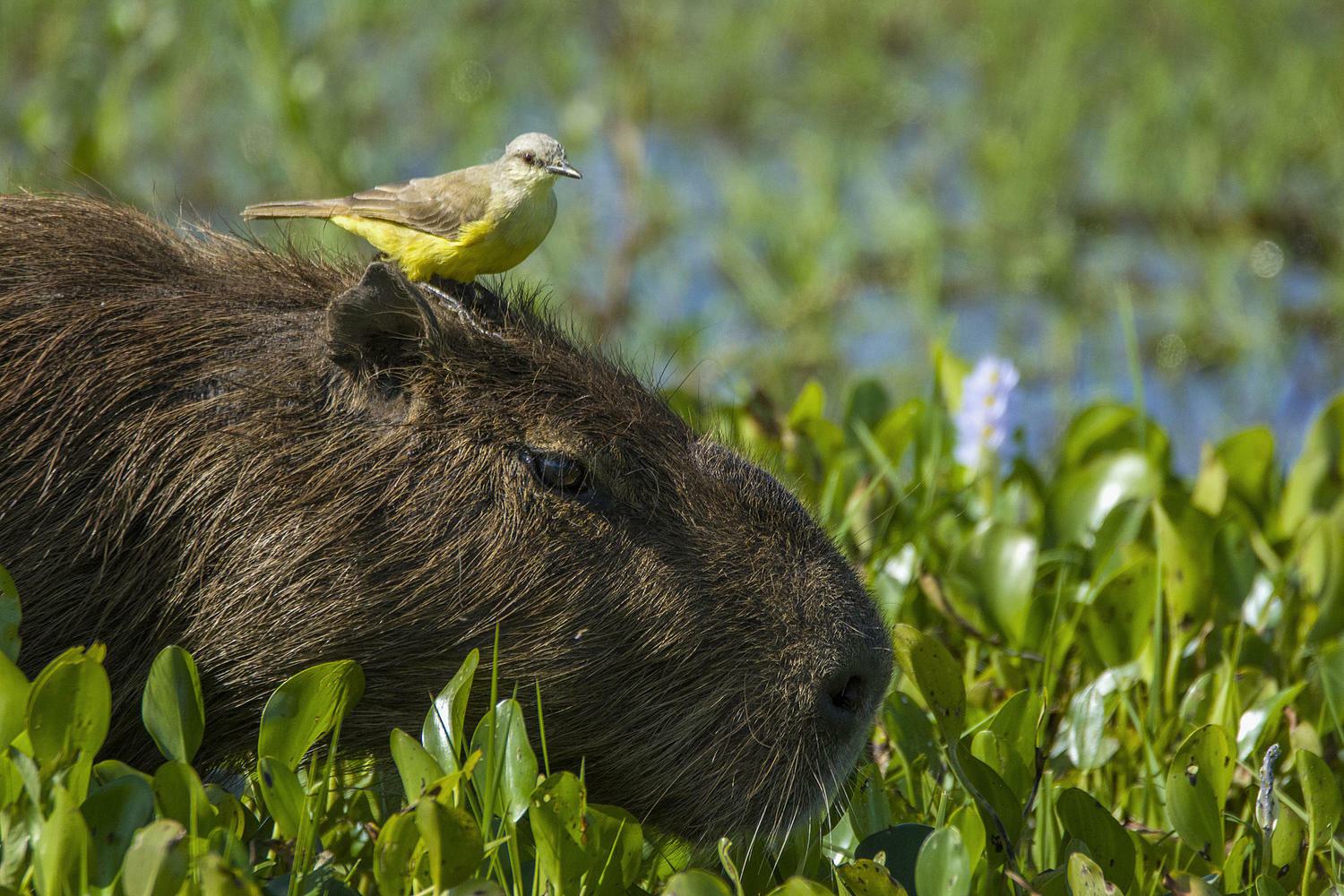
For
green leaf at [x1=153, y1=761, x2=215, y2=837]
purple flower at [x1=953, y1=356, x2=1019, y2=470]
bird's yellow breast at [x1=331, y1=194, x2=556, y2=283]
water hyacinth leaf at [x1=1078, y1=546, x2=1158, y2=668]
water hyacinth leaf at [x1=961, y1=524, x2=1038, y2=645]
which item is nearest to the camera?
green leaf at [x1=153, y1=761, x2=215, y2=837]

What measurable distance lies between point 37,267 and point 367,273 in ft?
1.93

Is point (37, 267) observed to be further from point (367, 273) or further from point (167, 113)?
point (167, 113)

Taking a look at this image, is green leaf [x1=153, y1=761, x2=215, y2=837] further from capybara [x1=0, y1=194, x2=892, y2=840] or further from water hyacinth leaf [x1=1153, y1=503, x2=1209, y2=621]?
water hyacinth leaf [x1=1153, y1=503, x2=1209, y2=621]

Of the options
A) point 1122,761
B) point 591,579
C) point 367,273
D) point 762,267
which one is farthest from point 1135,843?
point 762,267

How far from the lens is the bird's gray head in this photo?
250 cm

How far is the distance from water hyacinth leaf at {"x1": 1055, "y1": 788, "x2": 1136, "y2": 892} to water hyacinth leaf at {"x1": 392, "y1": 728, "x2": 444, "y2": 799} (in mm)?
946

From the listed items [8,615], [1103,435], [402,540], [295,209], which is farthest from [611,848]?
[1103,435]

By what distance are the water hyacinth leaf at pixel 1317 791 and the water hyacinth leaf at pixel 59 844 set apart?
1716 millimetres

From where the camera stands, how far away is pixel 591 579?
2.43 metres

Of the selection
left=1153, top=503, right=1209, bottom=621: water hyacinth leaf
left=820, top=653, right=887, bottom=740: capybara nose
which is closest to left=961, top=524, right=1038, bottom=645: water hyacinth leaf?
left=1153, top=503, right=1209, bottom=621: water hyacinth leaf

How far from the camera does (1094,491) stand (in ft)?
12.3

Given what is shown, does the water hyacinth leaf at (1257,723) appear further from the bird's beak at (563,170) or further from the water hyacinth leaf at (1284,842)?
the bird's beak at (563,170)

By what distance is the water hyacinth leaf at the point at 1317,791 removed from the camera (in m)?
2.36

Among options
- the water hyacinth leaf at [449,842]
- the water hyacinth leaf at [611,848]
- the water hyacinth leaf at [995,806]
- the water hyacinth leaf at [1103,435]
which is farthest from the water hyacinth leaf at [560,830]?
the water hyacinth leaf at [1103,435]
